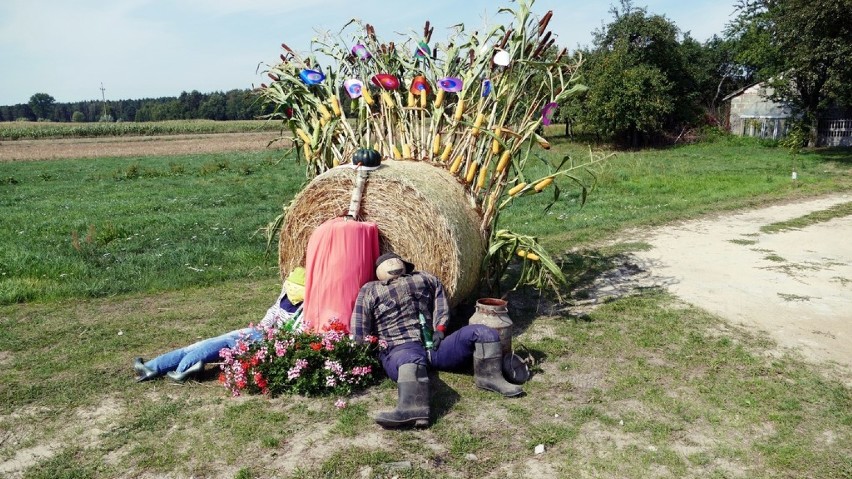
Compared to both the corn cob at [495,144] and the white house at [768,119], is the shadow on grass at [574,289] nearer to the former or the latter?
the corn cob at [495,144]

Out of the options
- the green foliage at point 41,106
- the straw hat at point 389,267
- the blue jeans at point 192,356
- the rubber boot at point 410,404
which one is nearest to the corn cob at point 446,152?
the straw hat at point 389,267

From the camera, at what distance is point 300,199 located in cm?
576

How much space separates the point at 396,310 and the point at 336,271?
1.94 ft

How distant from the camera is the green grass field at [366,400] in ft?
12.1

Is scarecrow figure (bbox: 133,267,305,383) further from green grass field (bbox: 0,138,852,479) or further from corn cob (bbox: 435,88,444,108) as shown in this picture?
corn cob (bbox: 435,88,444,108)

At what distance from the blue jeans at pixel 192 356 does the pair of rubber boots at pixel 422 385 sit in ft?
4.51

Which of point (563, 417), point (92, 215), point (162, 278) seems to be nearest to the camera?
point (563, 417)

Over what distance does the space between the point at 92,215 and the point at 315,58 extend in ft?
24.7

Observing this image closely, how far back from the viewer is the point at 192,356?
16.0ft

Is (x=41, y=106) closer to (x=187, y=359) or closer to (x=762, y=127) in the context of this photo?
(x=762, y=127)

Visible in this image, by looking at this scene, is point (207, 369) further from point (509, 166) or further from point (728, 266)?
point (728, 266)

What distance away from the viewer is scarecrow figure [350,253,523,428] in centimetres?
460

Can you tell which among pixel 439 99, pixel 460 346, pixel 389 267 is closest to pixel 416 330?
pixel 460 346

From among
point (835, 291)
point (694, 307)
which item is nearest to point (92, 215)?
point (694, 307)
